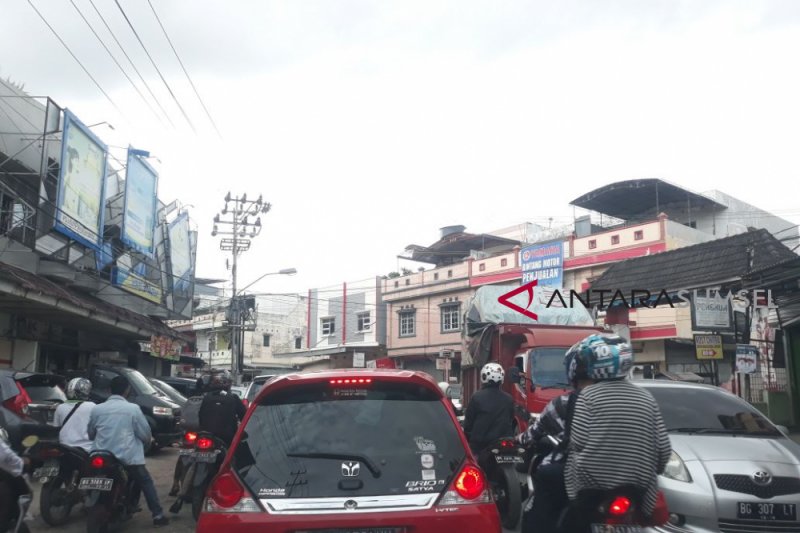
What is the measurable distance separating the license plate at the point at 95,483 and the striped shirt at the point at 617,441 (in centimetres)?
472

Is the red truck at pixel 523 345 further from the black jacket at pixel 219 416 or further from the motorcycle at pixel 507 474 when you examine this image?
the black jacket at pixel 219 416

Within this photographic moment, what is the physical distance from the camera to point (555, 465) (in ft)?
13.7

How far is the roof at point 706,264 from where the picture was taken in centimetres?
1494

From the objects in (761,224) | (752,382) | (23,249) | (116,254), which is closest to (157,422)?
(23,249)

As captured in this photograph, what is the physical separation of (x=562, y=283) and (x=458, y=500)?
29447 mm

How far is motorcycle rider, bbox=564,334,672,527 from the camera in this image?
357 cm

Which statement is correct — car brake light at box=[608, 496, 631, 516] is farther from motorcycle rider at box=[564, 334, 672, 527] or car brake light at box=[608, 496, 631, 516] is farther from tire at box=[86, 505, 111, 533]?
tire at box=[86, 505, 111, 533]

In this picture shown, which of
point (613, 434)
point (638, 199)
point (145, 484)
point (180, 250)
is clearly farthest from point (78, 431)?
point (638, 199)

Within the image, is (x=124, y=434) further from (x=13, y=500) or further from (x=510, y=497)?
(x=510, y=497)

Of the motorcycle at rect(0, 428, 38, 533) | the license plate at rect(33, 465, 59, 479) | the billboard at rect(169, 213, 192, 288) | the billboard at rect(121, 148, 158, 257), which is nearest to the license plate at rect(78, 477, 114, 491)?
the license plate at rect(33, 465, 59, 479)

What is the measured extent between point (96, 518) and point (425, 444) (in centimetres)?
408

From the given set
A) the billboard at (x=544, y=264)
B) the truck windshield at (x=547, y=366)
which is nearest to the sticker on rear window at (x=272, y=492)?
the truck windshield at (x=547, y=366)

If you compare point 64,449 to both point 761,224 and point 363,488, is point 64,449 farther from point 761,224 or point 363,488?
point 761,224

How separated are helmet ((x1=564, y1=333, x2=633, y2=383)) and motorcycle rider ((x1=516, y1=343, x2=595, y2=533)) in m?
0.14
